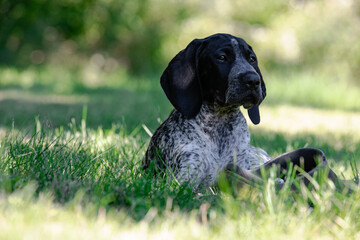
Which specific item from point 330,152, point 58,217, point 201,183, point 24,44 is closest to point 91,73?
point 24,44

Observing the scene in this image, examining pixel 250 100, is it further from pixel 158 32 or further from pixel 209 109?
pixel 158 32

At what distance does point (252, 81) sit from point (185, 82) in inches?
19.6

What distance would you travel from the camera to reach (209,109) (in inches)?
135

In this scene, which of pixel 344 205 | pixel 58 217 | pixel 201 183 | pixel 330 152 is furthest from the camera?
pixel 330 152

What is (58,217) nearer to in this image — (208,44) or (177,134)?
(177,134)

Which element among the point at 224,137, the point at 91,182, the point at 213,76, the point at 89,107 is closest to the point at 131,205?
the point at 91,182

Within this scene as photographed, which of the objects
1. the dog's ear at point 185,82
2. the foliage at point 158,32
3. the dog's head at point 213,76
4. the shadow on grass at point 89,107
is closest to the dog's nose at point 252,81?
the dog's head at point 213,76

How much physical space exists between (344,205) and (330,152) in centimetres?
235

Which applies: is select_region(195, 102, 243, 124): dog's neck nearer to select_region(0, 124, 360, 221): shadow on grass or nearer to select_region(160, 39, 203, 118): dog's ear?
select_region(160, 39, 203, 118): dog's ear

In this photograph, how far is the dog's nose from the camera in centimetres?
317

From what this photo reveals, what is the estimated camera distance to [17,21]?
46.0 ft

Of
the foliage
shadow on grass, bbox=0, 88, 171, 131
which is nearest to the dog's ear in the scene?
shadow on grass, bbox=0, 88, 171, 131

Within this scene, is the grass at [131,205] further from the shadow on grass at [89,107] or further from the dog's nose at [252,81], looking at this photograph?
the shadow on grass at [89,107]

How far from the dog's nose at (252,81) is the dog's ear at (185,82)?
0.39 meters
